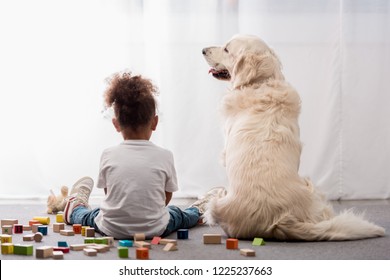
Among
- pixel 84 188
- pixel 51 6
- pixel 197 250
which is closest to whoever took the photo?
pixel 197 250

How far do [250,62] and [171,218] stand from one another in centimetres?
71

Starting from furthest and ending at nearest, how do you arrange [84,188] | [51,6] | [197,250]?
[51,6]
[84,188]
[197,250]

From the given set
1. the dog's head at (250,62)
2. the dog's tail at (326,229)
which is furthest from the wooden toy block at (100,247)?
the dog's head at (250,62)

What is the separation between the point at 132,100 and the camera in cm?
265

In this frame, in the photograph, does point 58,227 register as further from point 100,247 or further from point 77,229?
point 100,247

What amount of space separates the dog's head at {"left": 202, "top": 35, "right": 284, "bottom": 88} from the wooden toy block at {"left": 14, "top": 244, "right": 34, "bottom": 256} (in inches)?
43.6

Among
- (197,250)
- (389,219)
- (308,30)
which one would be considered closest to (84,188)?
(197,250)

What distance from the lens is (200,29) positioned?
13.9 ft

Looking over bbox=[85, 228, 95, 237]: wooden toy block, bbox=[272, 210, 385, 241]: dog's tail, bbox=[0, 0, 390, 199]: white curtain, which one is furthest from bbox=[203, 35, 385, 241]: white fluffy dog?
bbox=[0, 0, 390, 199]: white curtain

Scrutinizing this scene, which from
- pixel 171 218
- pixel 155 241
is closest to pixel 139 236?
pixel 155 241

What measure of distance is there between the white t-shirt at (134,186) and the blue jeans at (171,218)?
121 millimetres

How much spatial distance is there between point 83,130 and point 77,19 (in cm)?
66

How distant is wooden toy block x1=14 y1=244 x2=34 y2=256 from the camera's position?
2.38 m
